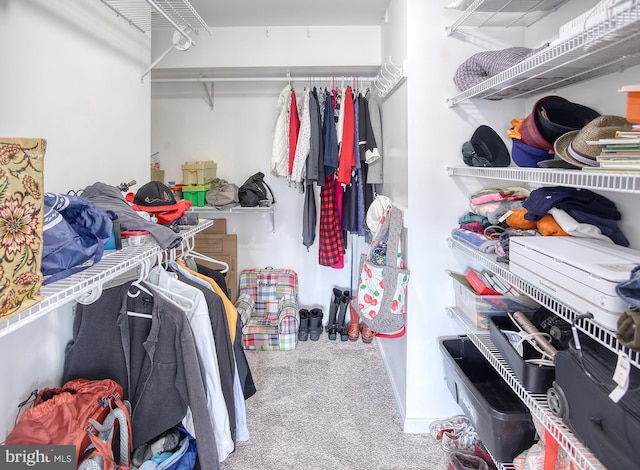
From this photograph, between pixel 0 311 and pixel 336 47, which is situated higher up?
pixel 336 47

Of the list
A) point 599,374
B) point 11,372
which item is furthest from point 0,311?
point 599,374

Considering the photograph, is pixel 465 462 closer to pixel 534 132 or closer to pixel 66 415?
pixel 534 132

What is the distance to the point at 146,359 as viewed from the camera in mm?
1577

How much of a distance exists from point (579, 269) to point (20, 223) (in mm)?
1227

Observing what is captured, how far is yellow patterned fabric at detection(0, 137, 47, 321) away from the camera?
80cm


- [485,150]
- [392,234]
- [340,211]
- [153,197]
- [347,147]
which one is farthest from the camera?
[340,211]

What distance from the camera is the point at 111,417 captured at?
4.63 feet

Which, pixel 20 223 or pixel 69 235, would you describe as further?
pixel 69 235

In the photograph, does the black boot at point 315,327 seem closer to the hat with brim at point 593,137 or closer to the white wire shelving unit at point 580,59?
the white wire shelving unit at point 580,59

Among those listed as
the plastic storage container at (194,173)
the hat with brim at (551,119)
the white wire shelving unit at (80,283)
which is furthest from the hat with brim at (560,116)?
the plastic storage container at (194,173)

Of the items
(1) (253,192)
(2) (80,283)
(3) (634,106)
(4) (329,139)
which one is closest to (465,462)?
(3) (634,106)

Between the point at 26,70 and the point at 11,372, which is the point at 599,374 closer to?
the point at 11,372

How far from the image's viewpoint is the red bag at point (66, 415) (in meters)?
1.29

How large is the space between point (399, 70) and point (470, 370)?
1584mm
